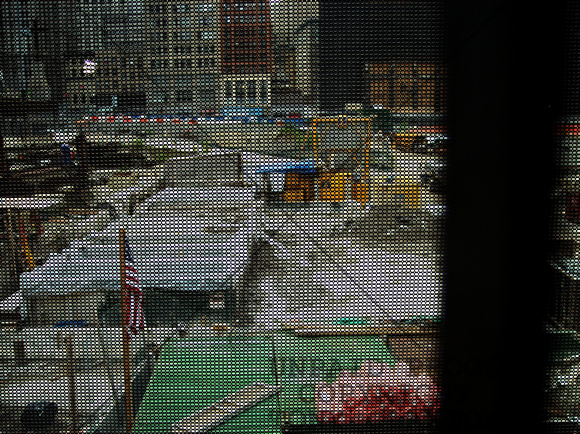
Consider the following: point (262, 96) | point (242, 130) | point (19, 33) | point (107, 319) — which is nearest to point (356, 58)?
point (262, 96)

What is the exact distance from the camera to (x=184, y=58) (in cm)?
95

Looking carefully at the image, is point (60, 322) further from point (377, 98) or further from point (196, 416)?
point (377, 98)

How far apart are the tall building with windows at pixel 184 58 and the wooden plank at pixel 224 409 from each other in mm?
719

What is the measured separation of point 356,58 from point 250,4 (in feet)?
1.00

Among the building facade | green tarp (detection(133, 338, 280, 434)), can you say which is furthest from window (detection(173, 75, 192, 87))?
green tarp (detection(133, 338, 280, 434))

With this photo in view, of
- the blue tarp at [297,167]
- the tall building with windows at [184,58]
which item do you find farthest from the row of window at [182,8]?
the blue tarp at [297,167]

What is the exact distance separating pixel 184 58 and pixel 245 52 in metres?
0.13

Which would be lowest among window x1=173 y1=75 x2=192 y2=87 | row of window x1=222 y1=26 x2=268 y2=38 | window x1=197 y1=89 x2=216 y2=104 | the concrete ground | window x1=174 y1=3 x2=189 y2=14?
the concrete ground

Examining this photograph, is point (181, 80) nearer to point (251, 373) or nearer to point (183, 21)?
point (183, 21)

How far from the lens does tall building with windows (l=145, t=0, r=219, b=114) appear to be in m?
0.92

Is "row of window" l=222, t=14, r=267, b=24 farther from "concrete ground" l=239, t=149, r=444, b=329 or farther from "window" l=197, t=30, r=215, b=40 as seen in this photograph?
"concrete ground" l=239, t=149, r=444, b=329

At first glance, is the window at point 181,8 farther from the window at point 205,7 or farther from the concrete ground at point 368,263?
the concrete ground at point 368,263

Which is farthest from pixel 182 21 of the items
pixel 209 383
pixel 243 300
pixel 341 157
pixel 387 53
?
pixel 243 300

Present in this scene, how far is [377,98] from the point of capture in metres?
0.89
